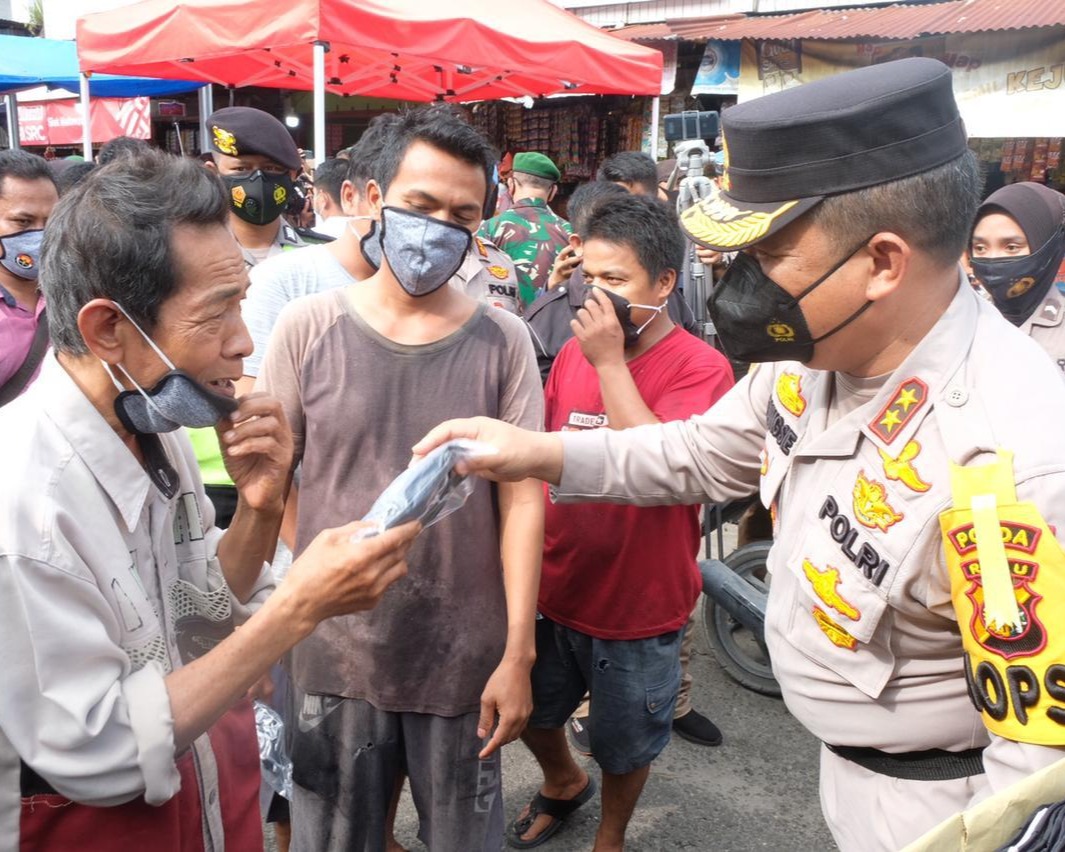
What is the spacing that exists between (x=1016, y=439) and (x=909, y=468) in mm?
178

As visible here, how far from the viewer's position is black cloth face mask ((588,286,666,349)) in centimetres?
301

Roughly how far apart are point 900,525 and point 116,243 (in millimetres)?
1379

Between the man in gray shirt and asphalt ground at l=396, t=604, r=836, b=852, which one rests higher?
the man in gray shirt

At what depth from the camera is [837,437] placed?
167cm

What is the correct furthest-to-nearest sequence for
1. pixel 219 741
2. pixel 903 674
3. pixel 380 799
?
pixel 380 799 → pixel 219 741 → pixel 903 674

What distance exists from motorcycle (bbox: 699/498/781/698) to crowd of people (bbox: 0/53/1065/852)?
4.33 ft

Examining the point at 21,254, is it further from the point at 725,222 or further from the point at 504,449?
the point at 725,222

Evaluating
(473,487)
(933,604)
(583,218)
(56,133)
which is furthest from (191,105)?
(933,604)

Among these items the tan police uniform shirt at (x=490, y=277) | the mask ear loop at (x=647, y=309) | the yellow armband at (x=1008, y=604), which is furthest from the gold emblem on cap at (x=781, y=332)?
the tan police uniform shirt at (x=490, y=277)

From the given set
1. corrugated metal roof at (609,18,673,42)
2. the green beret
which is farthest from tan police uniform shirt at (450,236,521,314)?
corrugated metal roof at (609,18,673,42)

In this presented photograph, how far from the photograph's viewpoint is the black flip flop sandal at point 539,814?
3.21m

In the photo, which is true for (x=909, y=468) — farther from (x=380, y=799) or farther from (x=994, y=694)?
(x=380, y=799)

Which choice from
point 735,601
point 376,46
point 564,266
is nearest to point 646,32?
point 376,46

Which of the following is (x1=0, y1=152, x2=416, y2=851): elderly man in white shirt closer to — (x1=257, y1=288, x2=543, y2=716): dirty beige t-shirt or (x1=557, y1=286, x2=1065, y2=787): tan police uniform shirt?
(x1=257, y1=288, x2=543, y2=716): dirty beige t-shirt
